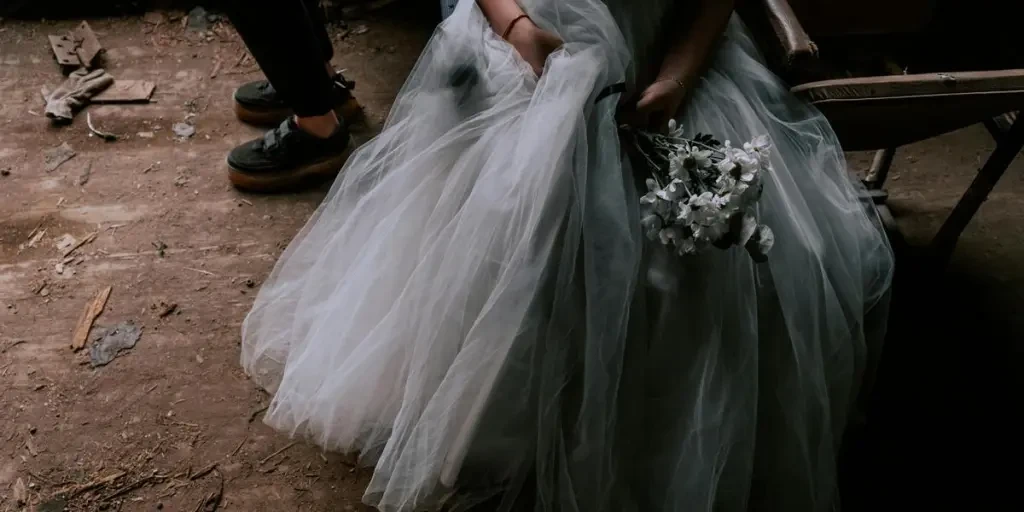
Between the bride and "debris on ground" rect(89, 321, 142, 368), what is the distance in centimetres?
44

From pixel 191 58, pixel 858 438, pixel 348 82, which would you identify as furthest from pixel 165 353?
pixel 858 438

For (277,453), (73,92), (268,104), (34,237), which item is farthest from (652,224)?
(73,92)

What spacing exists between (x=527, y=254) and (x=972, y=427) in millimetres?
890

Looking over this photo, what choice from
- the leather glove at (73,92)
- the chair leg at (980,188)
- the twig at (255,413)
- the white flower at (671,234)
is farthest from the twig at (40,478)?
the chair leg at (980,188)

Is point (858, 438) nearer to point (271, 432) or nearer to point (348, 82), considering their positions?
point (271, 432)

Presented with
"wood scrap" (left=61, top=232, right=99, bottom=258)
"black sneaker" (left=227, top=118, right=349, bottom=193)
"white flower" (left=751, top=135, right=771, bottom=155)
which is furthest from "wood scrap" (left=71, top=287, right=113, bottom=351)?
"white flower" (left=751, top=135, right=771, bottom=155)

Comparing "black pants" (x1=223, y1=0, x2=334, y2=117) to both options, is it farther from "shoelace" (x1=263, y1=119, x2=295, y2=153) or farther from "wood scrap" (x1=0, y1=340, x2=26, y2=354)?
"wood scrap" (x1=0, y1=340, x2=26, y2=354)

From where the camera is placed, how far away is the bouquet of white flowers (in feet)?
2.89

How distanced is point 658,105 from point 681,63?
8 cm

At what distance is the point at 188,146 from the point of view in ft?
5.90

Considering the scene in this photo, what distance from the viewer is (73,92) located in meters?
1.89

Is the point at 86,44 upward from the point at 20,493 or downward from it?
upward

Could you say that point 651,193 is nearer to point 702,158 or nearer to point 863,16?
point 702,158

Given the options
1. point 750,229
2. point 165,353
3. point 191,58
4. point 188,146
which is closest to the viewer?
point 750,229
